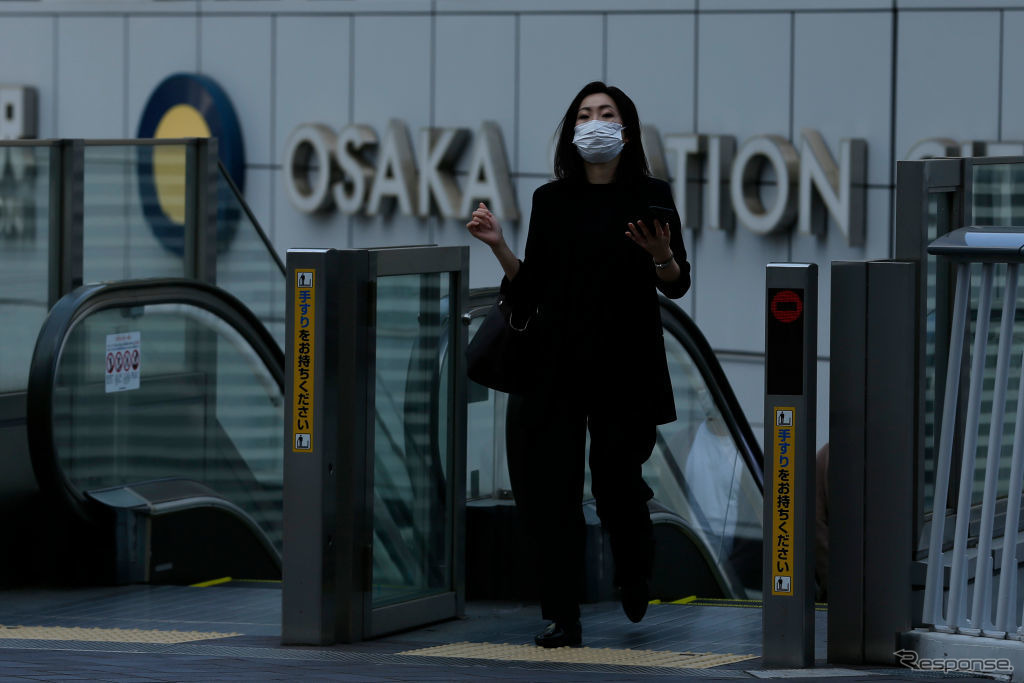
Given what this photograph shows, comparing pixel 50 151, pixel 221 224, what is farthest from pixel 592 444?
pixel 221 224

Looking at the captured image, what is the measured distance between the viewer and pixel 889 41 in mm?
13492

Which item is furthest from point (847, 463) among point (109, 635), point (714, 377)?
point (714, 377)

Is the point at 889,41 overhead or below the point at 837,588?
overhead

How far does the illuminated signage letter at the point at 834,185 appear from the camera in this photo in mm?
13266

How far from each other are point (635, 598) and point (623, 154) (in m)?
1.39

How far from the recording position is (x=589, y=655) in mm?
5316

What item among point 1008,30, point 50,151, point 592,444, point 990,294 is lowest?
point 592,444

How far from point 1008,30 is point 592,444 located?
8402 mm

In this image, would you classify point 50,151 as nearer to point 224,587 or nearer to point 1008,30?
point 224,587

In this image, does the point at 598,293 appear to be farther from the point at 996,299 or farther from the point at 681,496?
the point at 681,496

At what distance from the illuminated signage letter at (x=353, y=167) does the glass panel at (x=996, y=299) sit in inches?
422

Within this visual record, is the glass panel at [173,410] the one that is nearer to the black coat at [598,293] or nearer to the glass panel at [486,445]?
the glass panel at [486,445]

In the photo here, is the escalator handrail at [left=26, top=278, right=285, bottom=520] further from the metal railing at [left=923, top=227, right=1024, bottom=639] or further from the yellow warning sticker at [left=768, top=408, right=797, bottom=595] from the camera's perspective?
the metal railing at [left=923, top=227, right=1024, bottom=639]

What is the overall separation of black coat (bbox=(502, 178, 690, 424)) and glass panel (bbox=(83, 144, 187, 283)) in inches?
161
